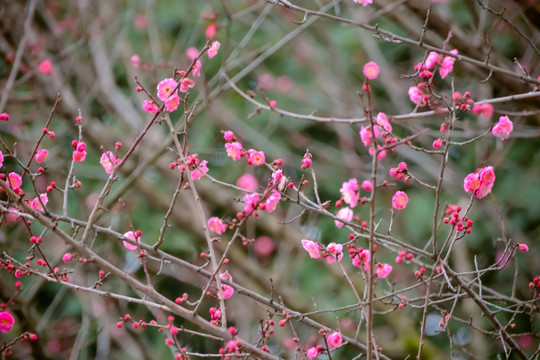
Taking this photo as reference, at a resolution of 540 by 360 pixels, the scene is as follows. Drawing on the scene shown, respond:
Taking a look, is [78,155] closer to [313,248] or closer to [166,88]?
[166,88]

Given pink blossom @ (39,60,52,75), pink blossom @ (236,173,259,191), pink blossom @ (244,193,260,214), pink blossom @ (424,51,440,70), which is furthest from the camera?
pink blossom @ (236,173,259,191)

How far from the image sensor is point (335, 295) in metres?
4.39

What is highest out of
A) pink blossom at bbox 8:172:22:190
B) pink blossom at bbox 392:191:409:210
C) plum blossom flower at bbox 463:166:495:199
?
plum blossom flower at bbox 463:166:495:199

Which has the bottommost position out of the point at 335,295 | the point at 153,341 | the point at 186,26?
the point at 153,341

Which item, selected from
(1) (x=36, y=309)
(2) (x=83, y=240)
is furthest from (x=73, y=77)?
(2) (x=83, y=240)

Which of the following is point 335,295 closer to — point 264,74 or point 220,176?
point 220,176

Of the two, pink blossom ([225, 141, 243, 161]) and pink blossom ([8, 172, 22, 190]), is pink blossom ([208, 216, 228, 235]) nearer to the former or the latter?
pink blossom ([225, 141, 243, 161])

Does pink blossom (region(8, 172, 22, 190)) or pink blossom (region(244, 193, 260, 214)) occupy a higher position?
pink blossom (region(244, 193, 260, 214))

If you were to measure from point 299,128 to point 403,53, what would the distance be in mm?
1155

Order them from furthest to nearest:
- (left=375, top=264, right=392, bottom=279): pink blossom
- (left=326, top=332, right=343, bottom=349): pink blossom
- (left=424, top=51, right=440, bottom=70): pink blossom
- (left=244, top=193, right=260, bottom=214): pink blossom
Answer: (left=424, top=51, right=440, bottom=70): pink blossom < (left=375, top=264, right=392, bottom=279): pink blossom < (left=326, top=332, right=343, bottom=349): pink blossom < (left=244, top=193, right=260, bottom=214): pink blossom

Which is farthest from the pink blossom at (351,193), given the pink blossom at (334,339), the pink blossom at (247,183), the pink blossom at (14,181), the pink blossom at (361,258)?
the pink blossom at (247,183)

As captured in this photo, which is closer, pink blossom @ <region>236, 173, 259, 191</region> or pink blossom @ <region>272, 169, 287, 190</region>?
pink blossom @ <region>272, 169, 287, 190</region>

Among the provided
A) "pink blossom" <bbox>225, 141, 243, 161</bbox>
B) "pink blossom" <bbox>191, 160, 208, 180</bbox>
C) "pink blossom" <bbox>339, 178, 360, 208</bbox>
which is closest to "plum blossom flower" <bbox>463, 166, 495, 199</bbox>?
"pink blossom" <bbox>339, 178, 360, 208</bbox>

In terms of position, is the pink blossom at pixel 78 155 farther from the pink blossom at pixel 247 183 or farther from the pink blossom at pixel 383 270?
the pink blossom at pixel 247 183
